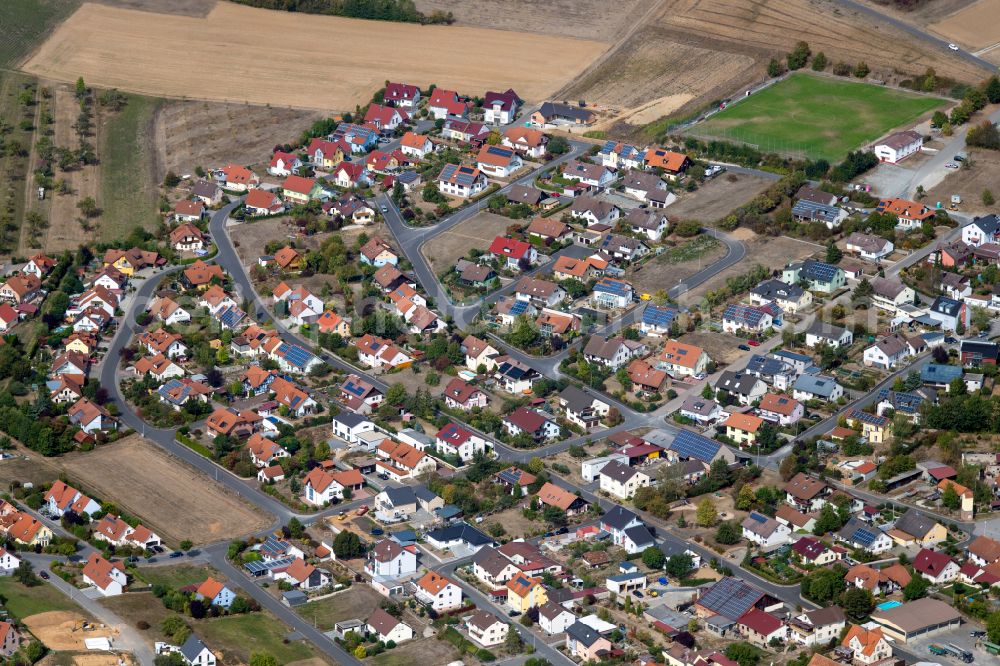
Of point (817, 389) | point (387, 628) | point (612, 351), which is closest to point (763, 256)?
point (612, 351)

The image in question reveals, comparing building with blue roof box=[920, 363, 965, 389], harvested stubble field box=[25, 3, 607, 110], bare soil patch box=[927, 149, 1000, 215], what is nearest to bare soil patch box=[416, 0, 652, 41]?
harvested stubble field box=[25, 3, 607, 110]

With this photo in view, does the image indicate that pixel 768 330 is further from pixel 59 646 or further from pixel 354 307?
pixel 59 646

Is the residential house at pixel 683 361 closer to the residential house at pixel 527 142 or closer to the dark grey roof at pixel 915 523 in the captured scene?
the dark grey roof at pixel 915 523

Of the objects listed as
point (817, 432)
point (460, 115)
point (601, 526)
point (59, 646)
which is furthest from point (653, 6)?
point (59, 646)

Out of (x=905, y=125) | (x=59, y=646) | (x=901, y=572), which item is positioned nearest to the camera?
(x=59, y=646)

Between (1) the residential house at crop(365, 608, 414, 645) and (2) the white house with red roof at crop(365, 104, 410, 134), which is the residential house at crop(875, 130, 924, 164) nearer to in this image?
(2) the white house with red roof at crop(365, 104, 410, 134)

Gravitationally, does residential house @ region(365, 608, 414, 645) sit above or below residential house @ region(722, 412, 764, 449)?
below

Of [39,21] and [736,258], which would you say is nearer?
[736,258]
